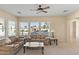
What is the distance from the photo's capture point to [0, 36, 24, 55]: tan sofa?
262cm

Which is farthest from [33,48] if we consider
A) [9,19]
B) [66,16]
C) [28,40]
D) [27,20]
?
[66,16]

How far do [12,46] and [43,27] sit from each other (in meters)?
0.92

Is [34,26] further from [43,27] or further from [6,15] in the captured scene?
[6,15]

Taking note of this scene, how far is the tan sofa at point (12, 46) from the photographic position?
2620mm

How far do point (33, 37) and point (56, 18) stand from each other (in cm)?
80

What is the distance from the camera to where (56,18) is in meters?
3.17

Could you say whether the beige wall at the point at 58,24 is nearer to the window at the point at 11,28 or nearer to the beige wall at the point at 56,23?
the beige wall at the point at 56,23

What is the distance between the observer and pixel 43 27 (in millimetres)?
3113

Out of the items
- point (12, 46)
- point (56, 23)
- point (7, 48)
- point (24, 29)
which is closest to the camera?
point (7, 48)

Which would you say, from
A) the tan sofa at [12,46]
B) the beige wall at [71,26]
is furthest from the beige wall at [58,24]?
the tan sofa at [12,46]

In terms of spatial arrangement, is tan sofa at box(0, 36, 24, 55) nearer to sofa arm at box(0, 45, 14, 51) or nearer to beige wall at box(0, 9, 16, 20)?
sofa arm at box(0, 45, 14, 51)

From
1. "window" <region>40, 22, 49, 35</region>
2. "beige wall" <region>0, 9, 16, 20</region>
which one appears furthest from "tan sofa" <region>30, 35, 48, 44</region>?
"beige wall" <region>0, 9, 16, 20</region>

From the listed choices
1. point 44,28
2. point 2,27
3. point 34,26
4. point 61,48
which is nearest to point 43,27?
point 44,28
